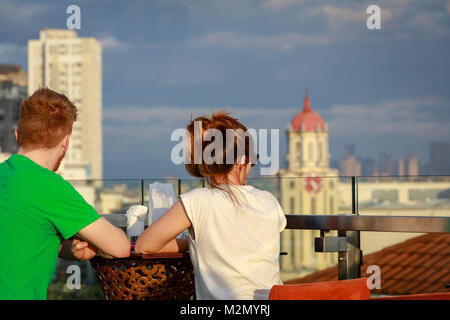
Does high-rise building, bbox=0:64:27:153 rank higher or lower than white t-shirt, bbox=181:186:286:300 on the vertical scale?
higher

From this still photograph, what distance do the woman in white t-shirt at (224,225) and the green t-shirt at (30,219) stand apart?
332mm

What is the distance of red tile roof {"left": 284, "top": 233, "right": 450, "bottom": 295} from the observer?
3.62 meters

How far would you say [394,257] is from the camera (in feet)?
14.3

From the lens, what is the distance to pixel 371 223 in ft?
11.0

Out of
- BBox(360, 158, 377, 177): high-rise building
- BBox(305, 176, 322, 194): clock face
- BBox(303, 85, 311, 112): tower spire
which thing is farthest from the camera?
BBox(303, 85, 311, 112): tower spire

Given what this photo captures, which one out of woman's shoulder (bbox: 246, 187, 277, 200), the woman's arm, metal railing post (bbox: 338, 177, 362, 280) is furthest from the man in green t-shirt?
metal railing post (bbox: 338, 177, 362, 280)

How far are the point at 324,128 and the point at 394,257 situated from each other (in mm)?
107820

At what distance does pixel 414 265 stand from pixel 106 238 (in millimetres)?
2583

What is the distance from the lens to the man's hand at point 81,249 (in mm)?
2240

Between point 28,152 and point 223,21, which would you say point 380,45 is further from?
point 28,152

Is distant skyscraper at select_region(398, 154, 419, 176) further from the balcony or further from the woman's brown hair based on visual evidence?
the woman's brown hair

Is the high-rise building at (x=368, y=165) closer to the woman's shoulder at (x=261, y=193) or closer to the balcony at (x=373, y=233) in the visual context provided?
the balcony at (x=373, y=233)

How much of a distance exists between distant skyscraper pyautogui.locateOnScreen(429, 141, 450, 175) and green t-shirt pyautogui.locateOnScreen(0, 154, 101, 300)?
4248 inches

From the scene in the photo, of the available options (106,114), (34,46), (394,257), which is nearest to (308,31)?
(106,114)
